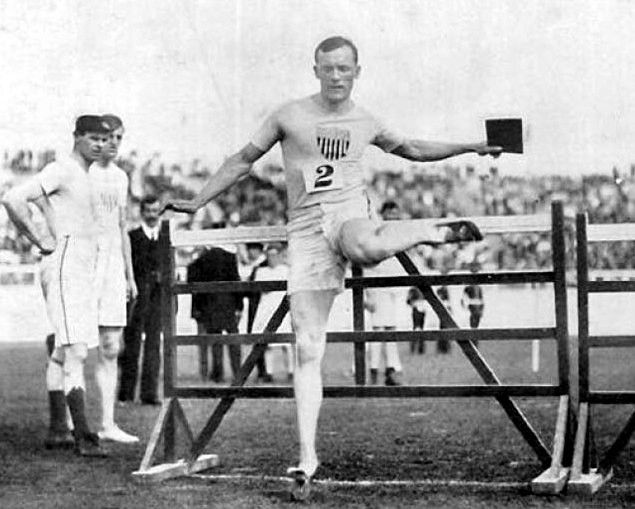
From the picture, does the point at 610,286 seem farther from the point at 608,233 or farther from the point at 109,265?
the point at 109,265

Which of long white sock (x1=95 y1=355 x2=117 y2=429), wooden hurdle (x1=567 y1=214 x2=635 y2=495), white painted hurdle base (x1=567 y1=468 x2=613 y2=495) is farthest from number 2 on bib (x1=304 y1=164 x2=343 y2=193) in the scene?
long white sock (x1=95 y1=355 x2=117 y2=429)

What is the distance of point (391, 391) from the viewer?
598 centimetres

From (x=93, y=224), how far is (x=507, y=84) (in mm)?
7104

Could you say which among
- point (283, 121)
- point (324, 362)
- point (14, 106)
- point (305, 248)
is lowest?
point (324, 362)

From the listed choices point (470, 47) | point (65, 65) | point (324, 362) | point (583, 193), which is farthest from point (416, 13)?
point (583, 193)

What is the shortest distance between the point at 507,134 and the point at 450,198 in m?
18.7

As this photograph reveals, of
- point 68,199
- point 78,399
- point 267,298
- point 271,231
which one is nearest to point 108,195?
→ point 68,199

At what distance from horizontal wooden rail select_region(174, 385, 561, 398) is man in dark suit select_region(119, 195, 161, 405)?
4885 mm

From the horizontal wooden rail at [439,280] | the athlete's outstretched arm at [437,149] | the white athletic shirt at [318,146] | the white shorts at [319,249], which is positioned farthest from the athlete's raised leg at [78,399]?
the athlete's outstretched arm at [437,149]

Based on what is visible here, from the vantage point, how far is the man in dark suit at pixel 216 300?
1304cm

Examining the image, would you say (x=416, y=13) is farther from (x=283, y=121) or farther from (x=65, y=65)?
(x=283, y=121)

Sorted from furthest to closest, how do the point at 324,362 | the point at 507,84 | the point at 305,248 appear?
the point at 324,362, the point at 507,84, the point at 305,248

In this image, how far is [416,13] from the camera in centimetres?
972

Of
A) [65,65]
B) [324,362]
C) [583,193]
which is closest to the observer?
[65,65]
